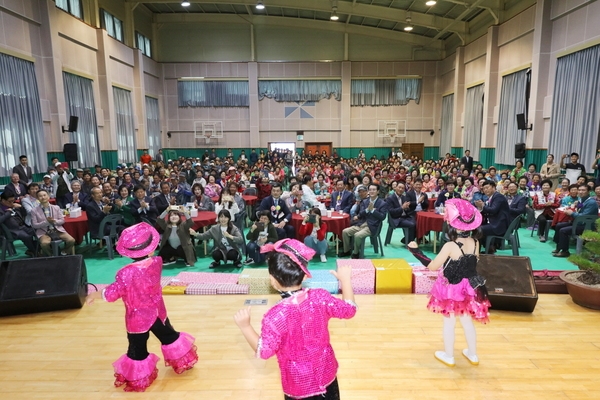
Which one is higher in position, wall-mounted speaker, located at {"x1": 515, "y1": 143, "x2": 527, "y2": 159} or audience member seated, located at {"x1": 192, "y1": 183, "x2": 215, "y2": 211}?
wall-mounted speaker, located at {"x1": 515, "y1": 143, "x2": 527, "y2": 159}

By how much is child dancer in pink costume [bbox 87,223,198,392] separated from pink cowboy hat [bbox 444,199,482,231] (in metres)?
2.28

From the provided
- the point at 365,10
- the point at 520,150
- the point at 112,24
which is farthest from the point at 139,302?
the point at 365,10

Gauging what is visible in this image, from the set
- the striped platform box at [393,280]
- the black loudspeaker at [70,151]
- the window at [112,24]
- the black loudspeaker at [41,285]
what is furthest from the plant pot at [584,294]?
the window at [112,24]

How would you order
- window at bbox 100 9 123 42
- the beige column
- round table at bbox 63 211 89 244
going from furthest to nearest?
window at bbox 100 9 123 42 < the beige column < round table at bbox 63 211 89 244

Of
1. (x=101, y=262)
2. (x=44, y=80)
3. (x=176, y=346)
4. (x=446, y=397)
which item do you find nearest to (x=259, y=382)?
(x=176, y=346)

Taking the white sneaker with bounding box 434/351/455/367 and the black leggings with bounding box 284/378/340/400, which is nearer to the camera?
the black leggings with bounding box 284/378/340/400

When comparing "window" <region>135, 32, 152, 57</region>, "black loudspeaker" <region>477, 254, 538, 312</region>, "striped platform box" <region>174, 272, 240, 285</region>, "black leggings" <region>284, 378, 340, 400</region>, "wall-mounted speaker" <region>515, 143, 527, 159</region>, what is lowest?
"striped platform box" <region>174, 272, 240, 285</region>

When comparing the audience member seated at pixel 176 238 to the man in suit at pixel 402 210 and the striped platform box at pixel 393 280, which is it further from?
the man in suit at pixel 402 210

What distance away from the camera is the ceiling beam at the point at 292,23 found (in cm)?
2002

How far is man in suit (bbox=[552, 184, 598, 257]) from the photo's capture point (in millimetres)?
6523

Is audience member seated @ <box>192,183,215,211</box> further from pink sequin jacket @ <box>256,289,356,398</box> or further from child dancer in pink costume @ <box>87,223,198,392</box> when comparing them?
pink sequin jacket @ <box>256,289,356,398</box>

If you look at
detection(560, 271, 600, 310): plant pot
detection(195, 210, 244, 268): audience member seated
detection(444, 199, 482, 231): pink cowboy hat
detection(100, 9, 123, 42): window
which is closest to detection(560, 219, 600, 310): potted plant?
detection(560, 271, 600, 310): plant pot

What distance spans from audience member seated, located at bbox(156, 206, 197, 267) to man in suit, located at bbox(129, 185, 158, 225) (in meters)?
0.72

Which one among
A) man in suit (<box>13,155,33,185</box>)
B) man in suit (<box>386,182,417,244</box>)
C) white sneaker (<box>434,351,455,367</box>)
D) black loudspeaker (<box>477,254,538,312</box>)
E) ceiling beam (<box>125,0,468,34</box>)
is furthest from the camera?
ceiling beam (<box>125,0,468,34</box>)
